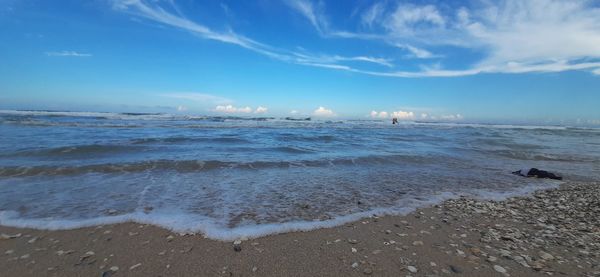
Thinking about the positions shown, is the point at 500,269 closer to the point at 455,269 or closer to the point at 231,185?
the point at 455,269

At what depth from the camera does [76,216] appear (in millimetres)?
5477

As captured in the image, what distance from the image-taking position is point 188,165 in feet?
34.9

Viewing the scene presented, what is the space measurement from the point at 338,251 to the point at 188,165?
775cm

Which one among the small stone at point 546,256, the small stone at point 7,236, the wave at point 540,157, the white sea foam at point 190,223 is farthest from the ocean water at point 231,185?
the small stone at point 546,256

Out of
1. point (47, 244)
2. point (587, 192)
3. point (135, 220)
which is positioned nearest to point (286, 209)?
point (135, 220)

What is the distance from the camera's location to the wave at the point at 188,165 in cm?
890

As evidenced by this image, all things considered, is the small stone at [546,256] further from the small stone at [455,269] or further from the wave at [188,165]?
the wave at [188,165]

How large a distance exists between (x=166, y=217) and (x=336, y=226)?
121 inches

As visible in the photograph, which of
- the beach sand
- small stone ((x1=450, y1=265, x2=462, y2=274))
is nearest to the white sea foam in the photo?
the beach sand

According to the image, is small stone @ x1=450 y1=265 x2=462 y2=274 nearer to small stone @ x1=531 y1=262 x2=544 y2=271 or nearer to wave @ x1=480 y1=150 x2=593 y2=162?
small stone @ x1=531 y1=262 x2=544 y2=271

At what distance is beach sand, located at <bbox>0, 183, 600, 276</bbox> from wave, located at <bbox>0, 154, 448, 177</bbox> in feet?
15.8

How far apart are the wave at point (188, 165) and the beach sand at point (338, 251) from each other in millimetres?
4829

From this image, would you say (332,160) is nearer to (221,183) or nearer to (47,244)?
(221,183)

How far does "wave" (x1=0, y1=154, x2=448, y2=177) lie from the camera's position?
8898mm
